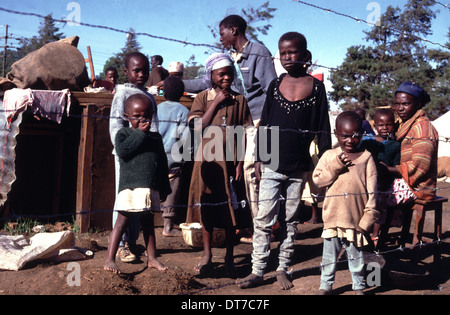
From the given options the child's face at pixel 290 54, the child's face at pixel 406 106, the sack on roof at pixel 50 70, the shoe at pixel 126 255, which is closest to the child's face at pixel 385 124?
the child's face at pixel 406 106

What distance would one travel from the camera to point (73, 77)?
609 cm

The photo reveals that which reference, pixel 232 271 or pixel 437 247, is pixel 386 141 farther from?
pixel 232 271

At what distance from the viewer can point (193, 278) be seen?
3887mm

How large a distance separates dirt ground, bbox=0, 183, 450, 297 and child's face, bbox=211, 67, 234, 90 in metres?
1.63

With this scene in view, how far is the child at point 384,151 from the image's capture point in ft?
15.4

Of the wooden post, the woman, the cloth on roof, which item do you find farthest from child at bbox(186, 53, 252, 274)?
the cloth on roof

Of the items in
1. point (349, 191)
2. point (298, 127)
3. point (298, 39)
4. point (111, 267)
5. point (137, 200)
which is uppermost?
point (298, 39)

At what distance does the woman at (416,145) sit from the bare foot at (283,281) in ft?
5.43

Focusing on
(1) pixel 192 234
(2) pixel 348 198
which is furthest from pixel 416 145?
(1) pixel 192 234

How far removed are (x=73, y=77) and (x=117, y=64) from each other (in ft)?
150

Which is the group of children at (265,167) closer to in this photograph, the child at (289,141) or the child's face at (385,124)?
the child at (289,141)

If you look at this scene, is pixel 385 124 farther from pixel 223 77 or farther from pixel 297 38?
pixel 223 77

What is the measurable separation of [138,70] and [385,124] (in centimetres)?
257

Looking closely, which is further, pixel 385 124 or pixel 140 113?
pixel 385 124
